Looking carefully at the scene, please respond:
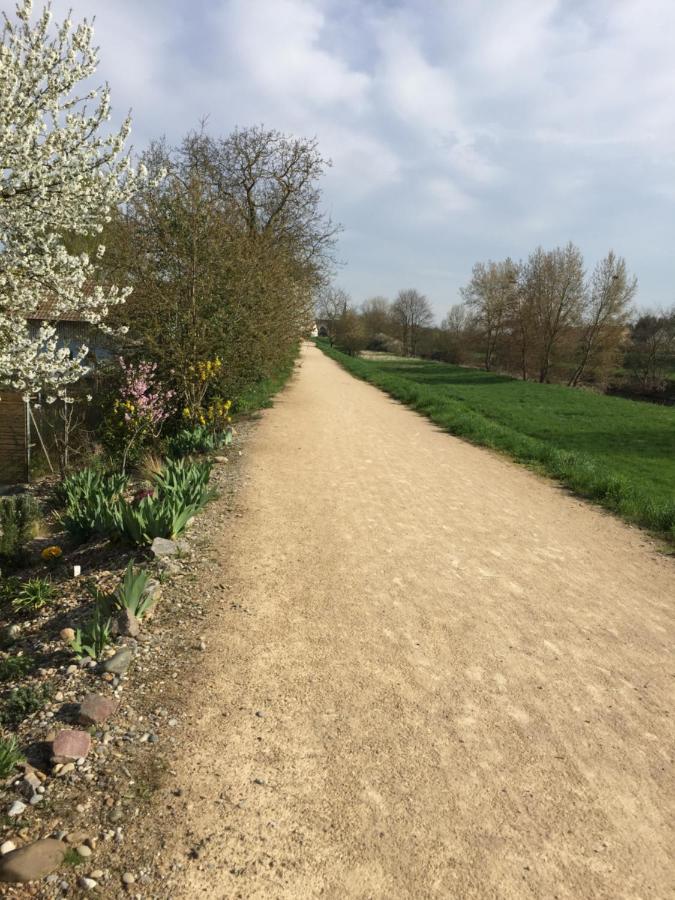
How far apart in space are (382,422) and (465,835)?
35.5ft

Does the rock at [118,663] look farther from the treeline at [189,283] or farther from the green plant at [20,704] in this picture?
the treeline at [189,283]

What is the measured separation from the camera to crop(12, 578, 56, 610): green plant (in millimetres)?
4230

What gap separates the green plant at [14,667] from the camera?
3.28 meters

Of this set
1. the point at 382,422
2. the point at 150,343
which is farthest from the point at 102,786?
the point at 382,422

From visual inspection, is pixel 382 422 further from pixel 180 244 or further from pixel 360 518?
pixel 360 518

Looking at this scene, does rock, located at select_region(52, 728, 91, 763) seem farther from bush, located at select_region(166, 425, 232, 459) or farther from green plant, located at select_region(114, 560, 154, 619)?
bush, located at select_region(166, 425, 232, 459)

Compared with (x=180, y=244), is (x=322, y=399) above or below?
below

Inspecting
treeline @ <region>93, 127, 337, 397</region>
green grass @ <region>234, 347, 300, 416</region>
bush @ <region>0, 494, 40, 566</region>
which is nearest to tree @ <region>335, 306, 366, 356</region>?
green grass @ <region>234, 347, 300, 416</region>

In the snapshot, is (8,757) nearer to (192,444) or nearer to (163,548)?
(163,548)

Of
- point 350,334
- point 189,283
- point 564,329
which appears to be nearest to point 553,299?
point 564,329

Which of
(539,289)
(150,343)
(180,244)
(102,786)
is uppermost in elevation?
(539,289)

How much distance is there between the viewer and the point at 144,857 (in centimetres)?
216

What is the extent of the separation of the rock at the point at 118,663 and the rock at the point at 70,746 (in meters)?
0.53

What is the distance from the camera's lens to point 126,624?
3623 millimetres
